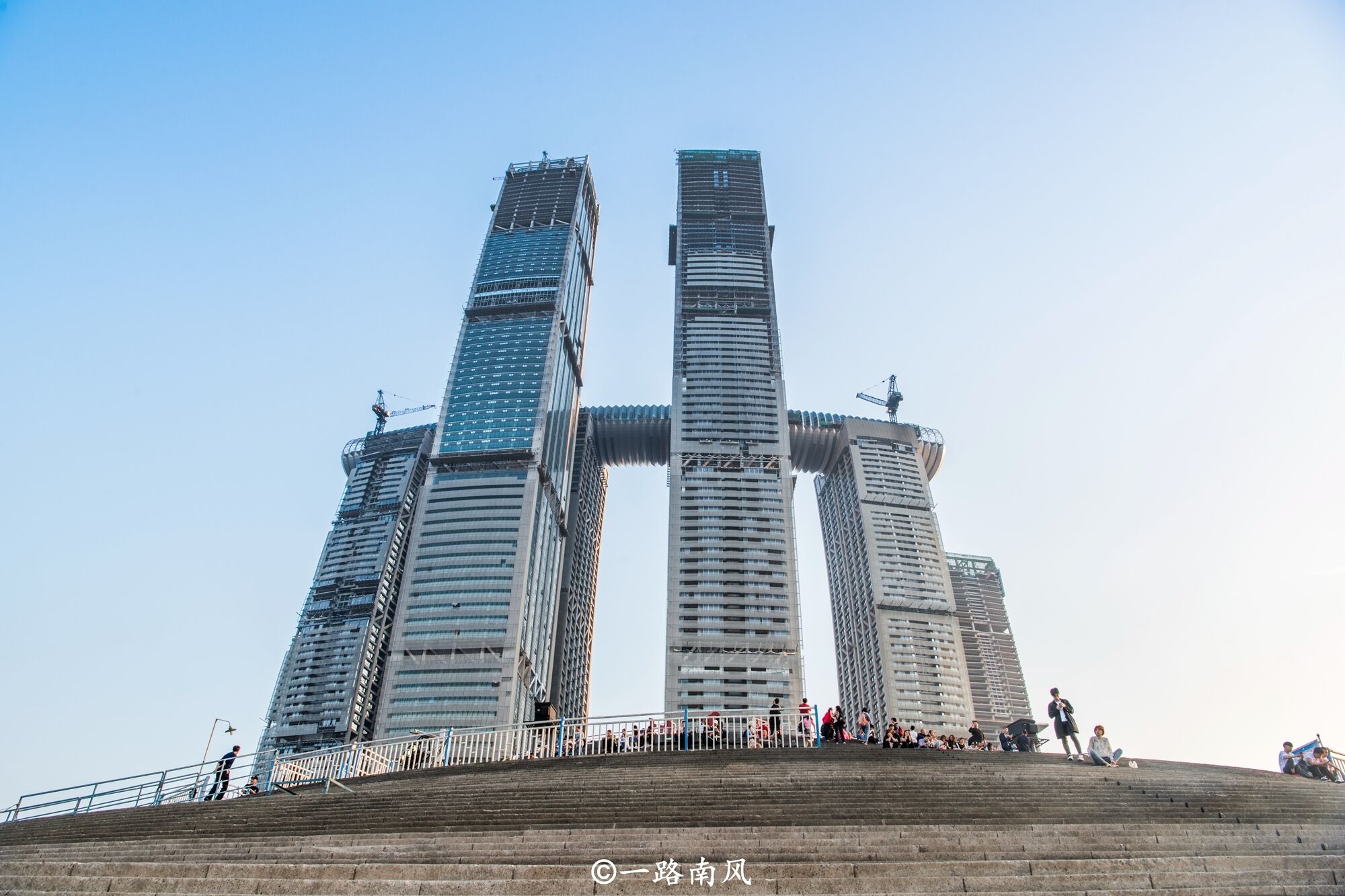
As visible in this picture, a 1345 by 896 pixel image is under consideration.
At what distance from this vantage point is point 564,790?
13391 millimetres

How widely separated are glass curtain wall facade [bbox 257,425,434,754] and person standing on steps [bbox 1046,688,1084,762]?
123445 millimetres

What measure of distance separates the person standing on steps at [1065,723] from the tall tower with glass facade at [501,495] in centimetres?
9423

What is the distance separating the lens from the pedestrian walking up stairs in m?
7.62

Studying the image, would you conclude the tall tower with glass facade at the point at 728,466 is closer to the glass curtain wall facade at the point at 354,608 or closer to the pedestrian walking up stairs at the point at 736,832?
the glass curtain wall facade at the point at 354,608

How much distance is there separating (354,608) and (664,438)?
62675mm

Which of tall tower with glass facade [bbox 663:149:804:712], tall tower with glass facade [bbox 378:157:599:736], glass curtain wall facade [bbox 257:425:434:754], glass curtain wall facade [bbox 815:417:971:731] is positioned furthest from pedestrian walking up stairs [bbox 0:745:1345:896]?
glass curtain wall facade [bbox 257:425:434:754]

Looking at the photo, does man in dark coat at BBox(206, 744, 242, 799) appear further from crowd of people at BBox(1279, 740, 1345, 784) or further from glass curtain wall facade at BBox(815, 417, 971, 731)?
glass curtain wall facade at BBox(815, 417, 971, 731)

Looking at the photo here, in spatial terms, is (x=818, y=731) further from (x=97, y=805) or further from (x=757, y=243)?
(x=757, y=243)

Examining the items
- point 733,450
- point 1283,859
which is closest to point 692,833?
point 1283,859

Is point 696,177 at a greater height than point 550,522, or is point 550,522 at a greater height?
point 696,177

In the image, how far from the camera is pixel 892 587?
136250 millimetres

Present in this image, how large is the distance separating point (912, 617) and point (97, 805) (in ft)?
419

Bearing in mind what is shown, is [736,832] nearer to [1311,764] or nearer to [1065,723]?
[1065,723]

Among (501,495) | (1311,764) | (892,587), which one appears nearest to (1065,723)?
(1311,764)
